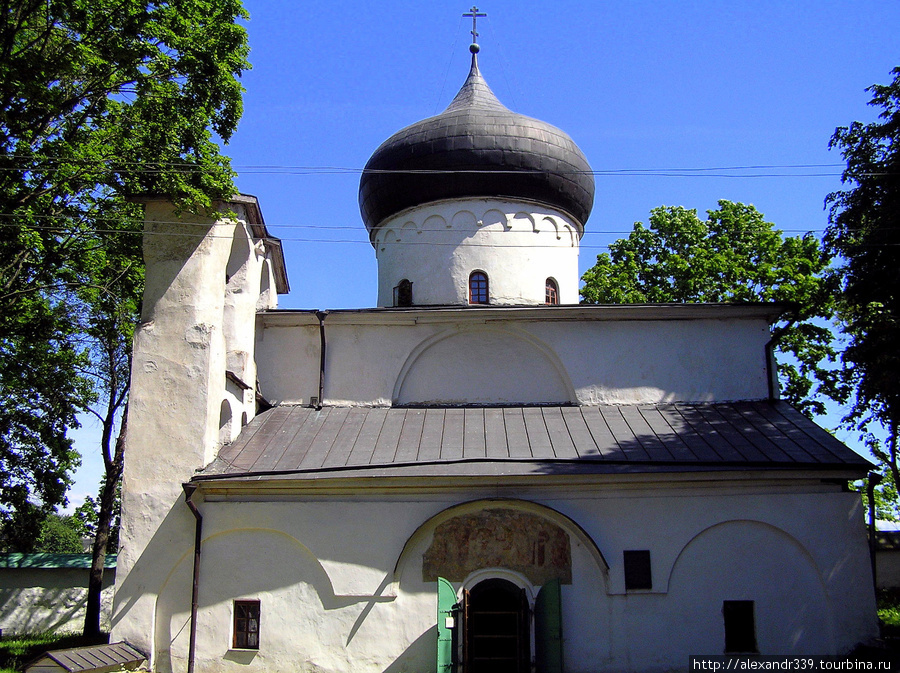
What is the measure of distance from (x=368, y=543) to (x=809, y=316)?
33.6 feet

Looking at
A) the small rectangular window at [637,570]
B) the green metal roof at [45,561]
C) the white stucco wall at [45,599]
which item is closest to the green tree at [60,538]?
the green metal roof at [45,561]

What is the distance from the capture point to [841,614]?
9.64m

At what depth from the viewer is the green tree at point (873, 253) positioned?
33.6ft

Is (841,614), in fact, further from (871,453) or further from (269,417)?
(269,417)

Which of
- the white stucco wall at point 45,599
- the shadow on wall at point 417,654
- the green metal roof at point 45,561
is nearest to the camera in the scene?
the shadow on wall at point 417,654

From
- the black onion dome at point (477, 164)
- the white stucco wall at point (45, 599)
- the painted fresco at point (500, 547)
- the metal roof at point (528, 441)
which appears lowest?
the white stucco wall at point (45, 599)

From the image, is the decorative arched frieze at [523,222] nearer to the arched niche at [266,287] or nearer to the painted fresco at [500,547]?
the arched niche at [266,287]

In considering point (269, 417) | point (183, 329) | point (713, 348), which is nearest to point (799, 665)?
point (713, 348)

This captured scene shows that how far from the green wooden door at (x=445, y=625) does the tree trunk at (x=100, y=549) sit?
26.3 ft

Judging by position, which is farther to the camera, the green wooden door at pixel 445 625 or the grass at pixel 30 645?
the grass at pixel 30 645

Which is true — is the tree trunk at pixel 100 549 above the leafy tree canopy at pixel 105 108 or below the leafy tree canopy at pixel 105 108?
below

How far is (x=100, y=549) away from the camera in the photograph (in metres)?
16.3

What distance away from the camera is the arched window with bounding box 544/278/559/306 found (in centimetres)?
1450

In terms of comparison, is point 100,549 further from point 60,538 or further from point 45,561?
point 60,538
